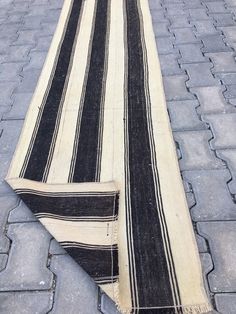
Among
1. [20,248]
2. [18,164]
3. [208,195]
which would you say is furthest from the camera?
[18,164]

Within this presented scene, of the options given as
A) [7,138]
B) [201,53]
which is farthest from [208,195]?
[201,53]

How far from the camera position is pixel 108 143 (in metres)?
2.79

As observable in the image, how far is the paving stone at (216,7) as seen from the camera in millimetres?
4617

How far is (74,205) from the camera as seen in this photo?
231 cm

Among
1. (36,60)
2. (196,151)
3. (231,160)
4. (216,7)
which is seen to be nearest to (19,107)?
(36,60)

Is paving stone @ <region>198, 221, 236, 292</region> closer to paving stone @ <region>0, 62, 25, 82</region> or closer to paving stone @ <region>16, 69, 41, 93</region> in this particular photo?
paving stone @ <region>16, 69, 41, 93</region>

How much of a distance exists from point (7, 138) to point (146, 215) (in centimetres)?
130

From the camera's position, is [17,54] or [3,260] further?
[17,54]

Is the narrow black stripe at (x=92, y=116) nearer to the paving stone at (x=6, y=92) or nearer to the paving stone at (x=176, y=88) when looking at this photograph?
the paving stone at (x=176, y=88)

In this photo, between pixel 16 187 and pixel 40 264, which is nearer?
pixel 40 264

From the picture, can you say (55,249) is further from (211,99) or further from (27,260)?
(211,99)

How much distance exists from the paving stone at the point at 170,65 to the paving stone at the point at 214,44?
326 mm

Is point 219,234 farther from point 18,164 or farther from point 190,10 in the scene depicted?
point 190,10

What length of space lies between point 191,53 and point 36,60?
149 cm
